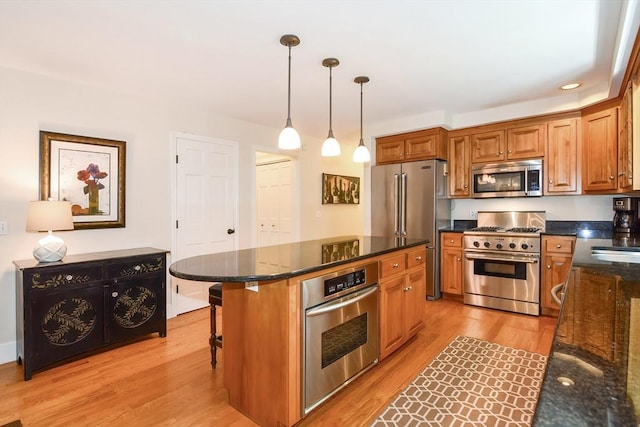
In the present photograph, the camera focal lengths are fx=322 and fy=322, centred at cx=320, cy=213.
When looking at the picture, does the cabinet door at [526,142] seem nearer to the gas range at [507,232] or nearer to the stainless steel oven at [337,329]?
the gas range at [507,232]

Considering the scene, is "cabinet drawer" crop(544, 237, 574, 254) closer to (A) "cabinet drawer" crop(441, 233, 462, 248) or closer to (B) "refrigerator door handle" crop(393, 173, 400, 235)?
(A) "cabinet drawer" crop(441, 233, 462, 248)

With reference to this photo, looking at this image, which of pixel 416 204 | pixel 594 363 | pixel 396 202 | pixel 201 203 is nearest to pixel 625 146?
pixel 416 204

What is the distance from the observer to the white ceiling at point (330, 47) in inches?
76.4

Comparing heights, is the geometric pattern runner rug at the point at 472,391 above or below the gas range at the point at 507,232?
below

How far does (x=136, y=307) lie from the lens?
9.55ft

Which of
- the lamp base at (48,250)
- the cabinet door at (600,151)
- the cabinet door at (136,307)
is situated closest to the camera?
the lamp base at (48,250)

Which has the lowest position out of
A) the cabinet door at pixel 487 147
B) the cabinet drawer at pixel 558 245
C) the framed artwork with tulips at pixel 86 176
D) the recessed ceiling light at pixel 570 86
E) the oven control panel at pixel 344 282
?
the oven control panel at pixel 344 282

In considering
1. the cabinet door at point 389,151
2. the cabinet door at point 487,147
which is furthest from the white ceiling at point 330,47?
the cabinet door at point 389,151

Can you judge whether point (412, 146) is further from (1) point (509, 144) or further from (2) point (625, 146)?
(2) point (625, 146)

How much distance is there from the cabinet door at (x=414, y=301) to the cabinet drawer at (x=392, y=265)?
0.17 m

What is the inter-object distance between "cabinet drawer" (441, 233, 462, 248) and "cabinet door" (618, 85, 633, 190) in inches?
62.1

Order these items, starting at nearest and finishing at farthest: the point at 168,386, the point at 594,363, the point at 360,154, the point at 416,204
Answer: the point at 594,363
the point at 168,386
the point at 360,154
the point at 416,204

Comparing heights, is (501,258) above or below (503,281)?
above

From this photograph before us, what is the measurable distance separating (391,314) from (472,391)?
0.71 m
